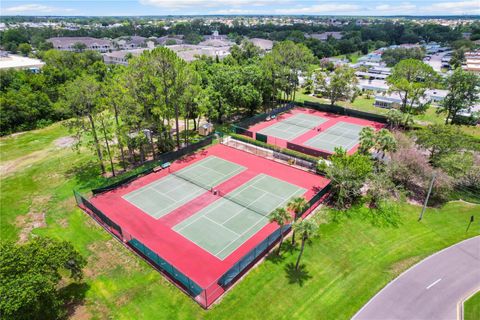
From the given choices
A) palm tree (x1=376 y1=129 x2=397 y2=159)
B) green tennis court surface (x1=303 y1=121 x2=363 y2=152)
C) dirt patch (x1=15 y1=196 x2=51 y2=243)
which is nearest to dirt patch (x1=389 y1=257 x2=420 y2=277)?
palm tree (x1=376 y1=129 x2=397 y2=159)

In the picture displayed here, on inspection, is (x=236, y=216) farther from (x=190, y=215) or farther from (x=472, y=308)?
(x=472, y=308)

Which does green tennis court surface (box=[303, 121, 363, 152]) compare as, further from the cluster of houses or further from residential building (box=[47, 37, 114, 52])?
residential building (box=[47, 37, 114, 52])

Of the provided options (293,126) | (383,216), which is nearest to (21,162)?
(293,126)

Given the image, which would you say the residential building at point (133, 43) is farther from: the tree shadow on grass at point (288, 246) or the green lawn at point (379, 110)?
the tree shadow on grass at point (288, 246)

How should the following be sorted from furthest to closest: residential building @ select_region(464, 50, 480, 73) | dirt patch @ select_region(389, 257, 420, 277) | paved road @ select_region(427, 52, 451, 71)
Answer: paved road @ select_region(427, 52, 451, 71) < residential building @ select_region(464, 50, 480, 73) < dirt patch @ select_region(389, 257, 420, 277)

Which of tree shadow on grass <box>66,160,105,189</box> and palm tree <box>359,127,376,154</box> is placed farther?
tree shadow on grass <box>66,160,105,189</box>

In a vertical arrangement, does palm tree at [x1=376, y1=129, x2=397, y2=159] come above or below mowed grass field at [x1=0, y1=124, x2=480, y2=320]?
above

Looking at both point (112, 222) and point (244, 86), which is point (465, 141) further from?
point (112, 222)
